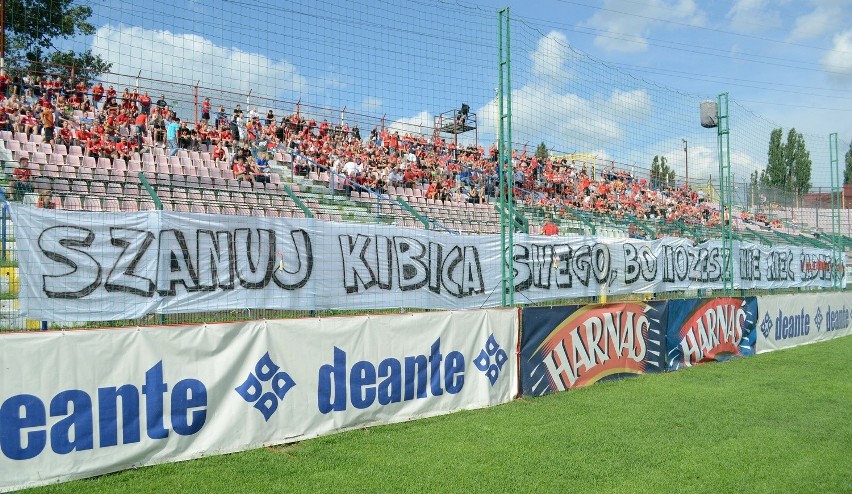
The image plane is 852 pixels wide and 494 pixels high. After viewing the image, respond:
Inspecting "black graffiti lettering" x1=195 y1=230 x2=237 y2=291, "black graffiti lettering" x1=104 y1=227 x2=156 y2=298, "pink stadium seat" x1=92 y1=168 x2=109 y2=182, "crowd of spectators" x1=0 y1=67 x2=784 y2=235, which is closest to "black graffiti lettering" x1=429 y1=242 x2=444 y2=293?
"crowd of spectators" x1=0 y1=67 x2=784 y2=235

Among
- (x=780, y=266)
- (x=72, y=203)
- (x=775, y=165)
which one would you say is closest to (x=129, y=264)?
(x=72, y=203)

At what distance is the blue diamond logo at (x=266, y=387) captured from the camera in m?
6.79

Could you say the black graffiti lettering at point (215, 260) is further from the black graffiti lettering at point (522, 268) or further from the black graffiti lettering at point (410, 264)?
the black graffiti lettering at point (522, 268)

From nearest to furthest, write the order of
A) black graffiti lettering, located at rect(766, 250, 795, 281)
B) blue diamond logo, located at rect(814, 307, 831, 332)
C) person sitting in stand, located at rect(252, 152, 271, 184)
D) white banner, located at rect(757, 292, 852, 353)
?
person sitting in stand, located at rect(252, 152, 271, 184) → white banner, located at rect(757, 292, 852, 353) → blue diamond logo, located at rect(814, 307, 831, 332) → black graffiti lettering, located at rect(766, 250, 795, 281)

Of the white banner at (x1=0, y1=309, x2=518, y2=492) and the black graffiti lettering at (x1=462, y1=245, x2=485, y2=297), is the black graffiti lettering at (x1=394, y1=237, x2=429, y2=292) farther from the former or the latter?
the white banner at (x1=0, y1=309, x2=518, y2=492)

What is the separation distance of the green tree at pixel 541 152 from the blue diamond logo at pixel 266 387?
19.7ft

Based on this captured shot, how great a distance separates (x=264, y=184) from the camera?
13086mm

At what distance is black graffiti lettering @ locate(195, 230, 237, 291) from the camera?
8672 millimetres

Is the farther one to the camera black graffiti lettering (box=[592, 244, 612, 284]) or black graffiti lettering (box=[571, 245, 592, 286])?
black graffiti lettering (box=[592, 244, 612, 284])

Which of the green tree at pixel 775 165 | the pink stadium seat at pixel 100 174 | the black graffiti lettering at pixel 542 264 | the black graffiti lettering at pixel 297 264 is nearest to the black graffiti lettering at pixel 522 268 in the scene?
the black graffiti lettering at pixel 542 264

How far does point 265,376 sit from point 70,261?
8.57 feet

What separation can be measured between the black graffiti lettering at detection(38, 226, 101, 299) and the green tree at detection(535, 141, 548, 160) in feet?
22.2

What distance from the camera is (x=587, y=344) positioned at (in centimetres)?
1029

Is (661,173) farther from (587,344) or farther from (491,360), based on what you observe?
(491,360)
